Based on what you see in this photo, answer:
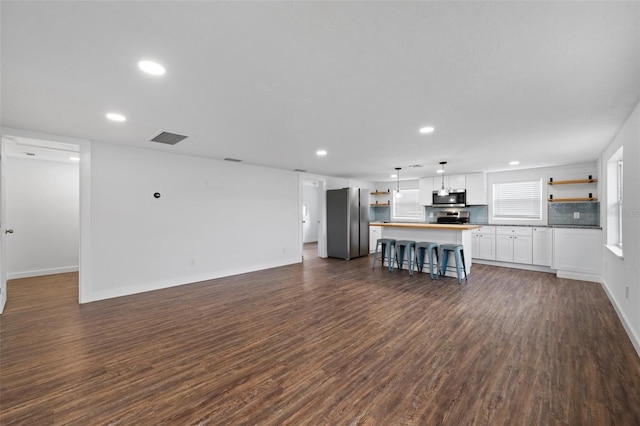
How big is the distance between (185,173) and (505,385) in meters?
5.27

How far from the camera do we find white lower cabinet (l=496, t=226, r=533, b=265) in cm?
586

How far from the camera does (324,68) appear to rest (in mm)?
1922

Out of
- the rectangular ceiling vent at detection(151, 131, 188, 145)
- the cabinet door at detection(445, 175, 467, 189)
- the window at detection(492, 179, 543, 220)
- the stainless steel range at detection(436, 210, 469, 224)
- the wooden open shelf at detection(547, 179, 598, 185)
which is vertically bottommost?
the stainless steel range at detection(436, 210, 469, 224)

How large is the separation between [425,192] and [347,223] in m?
2.51

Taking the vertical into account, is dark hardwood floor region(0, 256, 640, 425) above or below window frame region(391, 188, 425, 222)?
below

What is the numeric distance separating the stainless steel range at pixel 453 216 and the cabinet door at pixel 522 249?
133 cm

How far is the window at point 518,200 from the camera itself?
20.7ft

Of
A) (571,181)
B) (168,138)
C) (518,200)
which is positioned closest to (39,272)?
(168,138)

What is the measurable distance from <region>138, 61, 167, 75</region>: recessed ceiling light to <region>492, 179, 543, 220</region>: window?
7.49 m

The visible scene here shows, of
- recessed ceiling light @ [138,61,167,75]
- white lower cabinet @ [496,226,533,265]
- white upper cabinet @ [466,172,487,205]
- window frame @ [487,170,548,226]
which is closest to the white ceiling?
recessed ceiling light @ [138,61,167,75]

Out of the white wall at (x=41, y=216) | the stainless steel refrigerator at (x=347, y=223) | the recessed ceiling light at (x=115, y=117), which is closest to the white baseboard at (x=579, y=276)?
the stainless steel refrigerator at (x=347, y=223)

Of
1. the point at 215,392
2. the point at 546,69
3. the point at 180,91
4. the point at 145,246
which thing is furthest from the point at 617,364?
the point at 145,246

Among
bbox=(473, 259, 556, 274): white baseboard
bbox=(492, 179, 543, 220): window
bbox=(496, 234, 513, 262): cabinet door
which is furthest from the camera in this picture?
bbox=(492, 179, 543, 220): window

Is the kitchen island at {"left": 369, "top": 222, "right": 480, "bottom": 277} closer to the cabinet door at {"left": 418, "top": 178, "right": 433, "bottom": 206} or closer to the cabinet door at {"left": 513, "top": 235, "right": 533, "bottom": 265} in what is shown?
the cabinet door at {"left": 513, "top": 235, "right": 533, "bottom": 265}
